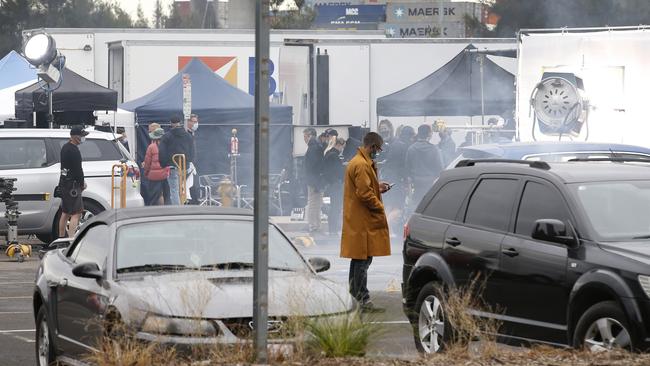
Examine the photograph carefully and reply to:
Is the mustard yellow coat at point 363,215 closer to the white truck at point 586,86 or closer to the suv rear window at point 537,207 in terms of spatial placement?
the suv rear window at point 537,207

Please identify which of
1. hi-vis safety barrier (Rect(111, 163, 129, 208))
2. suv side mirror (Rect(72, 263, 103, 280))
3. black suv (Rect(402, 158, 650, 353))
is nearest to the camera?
black suv (Rect(402, 158, 650, 353))

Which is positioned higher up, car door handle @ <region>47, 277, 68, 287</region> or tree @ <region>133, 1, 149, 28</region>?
tree @ <region>133, 1, 149, 28</region>

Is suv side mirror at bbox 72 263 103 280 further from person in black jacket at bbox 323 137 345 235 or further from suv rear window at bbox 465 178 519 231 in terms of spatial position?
person in black jacket at bbox 323 137 345 235

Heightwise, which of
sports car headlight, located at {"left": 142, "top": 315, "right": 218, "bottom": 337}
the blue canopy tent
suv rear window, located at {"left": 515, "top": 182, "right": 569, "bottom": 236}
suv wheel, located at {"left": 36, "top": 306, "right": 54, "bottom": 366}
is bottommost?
suv wheel, located at {"left": 36, "top": 306, "right": 54, "bottom": 366}

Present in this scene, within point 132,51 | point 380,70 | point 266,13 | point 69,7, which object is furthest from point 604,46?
point 69,7

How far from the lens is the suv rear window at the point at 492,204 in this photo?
35.1 ft

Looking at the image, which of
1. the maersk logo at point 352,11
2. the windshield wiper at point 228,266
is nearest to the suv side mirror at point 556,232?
the windshield wiper at point 228,266

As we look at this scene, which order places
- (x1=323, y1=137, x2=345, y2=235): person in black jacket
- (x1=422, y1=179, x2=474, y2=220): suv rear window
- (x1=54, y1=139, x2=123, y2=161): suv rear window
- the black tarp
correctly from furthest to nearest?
1. the black tarp
2. (x1=323, y1=137, x2=345, y2=235): person in black jacket
3. (x1=54, y1=139, x2=123, y2=161): suv rear window
4. (x1=422, y1=179, x2=474, y2=220): suv rear window

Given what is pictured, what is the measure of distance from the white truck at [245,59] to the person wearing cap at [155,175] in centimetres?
790

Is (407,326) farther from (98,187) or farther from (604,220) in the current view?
(98,187)

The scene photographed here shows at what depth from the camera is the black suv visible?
9.26 m

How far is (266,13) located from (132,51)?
87.8 ft

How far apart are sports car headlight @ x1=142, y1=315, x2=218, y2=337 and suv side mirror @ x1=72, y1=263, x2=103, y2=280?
855 mm

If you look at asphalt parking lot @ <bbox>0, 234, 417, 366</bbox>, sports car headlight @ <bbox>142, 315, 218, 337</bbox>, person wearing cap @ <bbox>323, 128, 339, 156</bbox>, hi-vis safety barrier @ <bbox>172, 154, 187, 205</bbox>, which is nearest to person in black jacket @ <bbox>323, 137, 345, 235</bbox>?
person wearing cap @ <bbox>323, 128, 339, 156</bbox>
